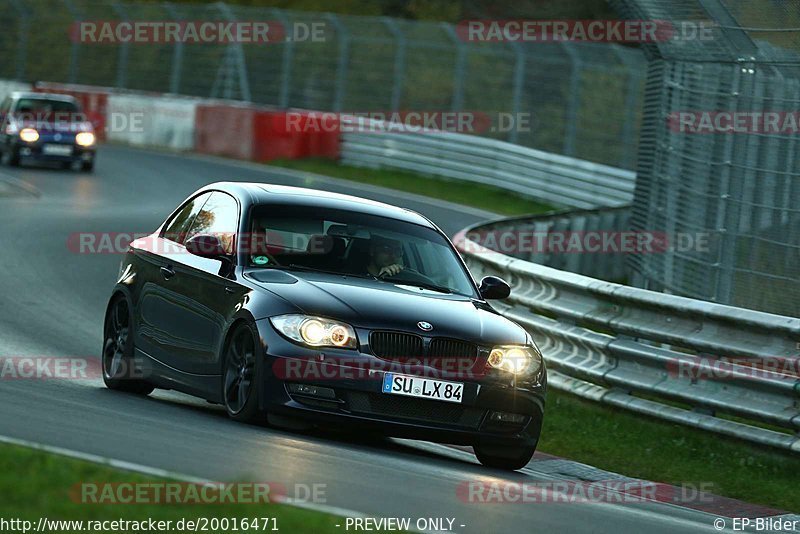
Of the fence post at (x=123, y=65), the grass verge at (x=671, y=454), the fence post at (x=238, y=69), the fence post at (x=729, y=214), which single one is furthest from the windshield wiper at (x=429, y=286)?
the fence post at (x=123, y=65)

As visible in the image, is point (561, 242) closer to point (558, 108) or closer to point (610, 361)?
point (610, 361)

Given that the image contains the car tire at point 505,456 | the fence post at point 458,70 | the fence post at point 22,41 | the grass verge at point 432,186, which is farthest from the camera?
the fence post at point 22,41

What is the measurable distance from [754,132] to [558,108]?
66.8 feet

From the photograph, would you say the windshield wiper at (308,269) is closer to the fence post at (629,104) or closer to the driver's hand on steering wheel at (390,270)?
the driver's hand on steering wheel at (390,270)

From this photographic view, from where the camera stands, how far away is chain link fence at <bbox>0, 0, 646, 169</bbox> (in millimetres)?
33312

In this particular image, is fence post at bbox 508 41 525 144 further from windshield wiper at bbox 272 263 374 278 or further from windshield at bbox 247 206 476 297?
windshield wiper at bbox 272 263 374 278

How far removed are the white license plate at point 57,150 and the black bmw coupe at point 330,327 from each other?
24466 mm

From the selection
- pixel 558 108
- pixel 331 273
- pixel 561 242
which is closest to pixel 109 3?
pixel 558 108

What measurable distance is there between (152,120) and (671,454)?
3289 cm

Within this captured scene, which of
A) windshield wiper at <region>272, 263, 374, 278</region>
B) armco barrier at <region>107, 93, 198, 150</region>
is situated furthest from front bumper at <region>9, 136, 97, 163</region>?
windshield wiper at <region>272, 263, 374, 278</region>

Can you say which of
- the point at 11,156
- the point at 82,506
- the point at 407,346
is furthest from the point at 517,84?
the point at 82,506

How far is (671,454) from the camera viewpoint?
11.0 m

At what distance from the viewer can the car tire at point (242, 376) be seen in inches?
376

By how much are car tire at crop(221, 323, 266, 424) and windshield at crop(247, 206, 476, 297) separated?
0.62m
